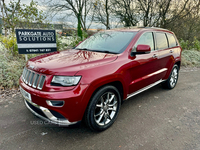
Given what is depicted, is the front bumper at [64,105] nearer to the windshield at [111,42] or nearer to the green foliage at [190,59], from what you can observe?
the windshield at [111,42]

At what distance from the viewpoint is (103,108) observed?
2420 mm

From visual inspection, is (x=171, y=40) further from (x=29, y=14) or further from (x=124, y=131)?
(x=29, y=14)

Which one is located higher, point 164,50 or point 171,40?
point 171,40

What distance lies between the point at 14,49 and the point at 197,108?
6400 millimetres

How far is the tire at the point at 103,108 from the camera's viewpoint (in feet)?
7.06

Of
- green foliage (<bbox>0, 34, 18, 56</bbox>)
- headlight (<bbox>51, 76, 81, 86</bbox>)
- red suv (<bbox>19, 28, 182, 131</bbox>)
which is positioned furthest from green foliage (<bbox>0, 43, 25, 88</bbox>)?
headlight (<bbox>51, 76, 81, 86</bbox>)

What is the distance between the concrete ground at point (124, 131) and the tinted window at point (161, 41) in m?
1.52

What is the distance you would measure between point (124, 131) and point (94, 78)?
45.7 inches

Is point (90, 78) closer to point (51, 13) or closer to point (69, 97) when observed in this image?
point (69, 97)

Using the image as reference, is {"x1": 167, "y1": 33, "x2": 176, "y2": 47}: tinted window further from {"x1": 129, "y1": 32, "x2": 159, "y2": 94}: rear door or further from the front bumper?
the front bumper

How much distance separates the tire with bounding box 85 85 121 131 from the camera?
215cm

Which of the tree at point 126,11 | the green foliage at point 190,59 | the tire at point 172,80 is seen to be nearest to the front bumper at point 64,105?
the tire at point 172,80

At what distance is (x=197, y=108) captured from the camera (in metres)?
3.36

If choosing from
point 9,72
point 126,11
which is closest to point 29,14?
point 9,72
